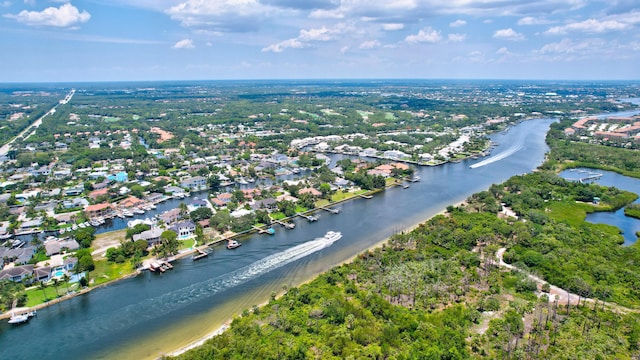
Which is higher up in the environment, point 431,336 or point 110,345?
point 431,336

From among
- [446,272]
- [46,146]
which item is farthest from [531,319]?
[46,146]

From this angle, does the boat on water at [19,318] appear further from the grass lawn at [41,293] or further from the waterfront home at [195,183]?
the waterfront home at [195,183]

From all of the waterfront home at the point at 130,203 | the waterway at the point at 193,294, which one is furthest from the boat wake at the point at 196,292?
the waterfront home at the point at 130,203

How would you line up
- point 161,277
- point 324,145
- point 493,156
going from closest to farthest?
point 161,277
point 493,156
point 324,145

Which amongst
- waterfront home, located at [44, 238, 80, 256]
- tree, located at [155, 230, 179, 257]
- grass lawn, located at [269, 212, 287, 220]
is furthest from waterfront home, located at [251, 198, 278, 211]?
waterfront home, located at [44, 238, 80, 256]

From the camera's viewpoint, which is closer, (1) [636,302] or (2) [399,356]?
(2) [399,356]

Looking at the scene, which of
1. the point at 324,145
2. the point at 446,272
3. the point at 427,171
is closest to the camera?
the point at 446,272

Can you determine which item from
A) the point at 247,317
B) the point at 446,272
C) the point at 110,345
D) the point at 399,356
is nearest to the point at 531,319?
the point at 446,272

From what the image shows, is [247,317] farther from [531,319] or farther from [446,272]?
[531,319]
